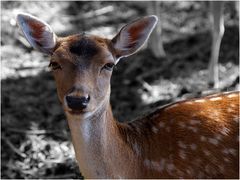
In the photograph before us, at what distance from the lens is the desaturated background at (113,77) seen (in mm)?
5559

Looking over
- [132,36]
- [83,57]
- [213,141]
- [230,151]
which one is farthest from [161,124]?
[83,57]

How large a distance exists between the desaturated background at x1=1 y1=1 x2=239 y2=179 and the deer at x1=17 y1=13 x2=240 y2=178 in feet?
4.06

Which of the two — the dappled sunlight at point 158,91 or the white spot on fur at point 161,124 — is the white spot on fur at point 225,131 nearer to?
the white spot on fur at point 161,124

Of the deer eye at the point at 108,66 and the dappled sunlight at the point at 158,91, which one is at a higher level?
the deer eye at the point at 108,66

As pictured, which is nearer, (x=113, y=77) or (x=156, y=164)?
(x=156, y=164)

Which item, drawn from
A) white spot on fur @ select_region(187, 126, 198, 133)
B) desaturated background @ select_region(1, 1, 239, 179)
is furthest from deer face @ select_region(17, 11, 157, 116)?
desaturated background @ select_region(1, 1, 239, 179)

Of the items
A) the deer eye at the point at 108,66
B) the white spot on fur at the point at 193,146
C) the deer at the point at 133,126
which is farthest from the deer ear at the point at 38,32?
the white spot on fur at the point at 193,146

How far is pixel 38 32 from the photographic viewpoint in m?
3.99

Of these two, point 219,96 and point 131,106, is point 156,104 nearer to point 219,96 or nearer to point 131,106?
point 131,106

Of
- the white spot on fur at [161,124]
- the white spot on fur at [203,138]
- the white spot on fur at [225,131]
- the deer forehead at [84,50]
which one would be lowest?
the white spot on fur at [203,138]

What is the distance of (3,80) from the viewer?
6.62 m

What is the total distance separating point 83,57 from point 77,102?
35 cm

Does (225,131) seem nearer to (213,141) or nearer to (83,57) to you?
(213,141)

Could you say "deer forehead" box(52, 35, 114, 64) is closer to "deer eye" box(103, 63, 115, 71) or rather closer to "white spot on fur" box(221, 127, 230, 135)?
"deer eye" box(103, 63, 115, 71)
